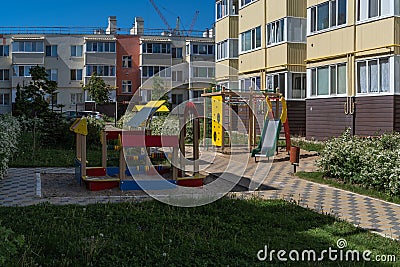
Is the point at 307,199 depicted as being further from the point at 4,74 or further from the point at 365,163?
the point at 4,74

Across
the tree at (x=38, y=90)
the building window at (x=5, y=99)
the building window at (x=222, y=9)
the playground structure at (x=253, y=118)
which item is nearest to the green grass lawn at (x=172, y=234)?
the playground structure at (x=253, y=118)

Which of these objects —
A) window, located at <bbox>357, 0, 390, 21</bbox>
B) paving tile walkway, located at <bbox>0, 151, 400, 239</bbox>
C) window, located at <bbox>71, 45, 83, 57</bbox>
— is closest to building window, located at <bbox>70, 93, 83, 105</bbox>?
window, located at <bbox>71, 45, 83, 57</bbox>

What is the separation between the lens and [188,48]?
62.8m

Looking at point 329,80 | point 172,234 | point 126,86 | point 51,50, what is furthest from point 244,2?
point 51,50

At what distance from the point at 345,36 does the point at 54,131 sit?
12.1 metres

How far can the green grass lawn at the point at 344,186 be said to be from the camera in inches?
410

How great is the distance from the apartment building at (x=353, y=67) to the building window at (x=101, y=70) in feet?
130

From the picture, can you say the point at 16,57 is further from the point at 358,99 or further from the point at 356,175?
the point at 356,175

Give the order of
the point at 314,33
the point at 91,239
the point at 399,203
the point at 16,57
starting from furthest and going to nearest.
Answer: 1. the point at 16,57
2. the point at 314,33
3. the point at 399,203
4. the point at 91,239

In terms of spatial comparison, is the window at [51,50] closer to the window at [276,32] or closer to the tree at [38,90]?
the window at [276,32]

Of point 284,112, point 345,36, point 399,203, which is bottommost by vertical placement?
point 399,203

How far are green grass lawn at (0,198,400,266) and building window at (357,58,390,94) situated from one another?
11.4m

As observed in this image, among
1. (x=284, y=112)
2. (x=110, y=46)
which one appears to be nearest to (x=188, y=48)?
(x=110, y=46)

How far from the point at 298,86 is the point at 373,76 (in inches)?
278
